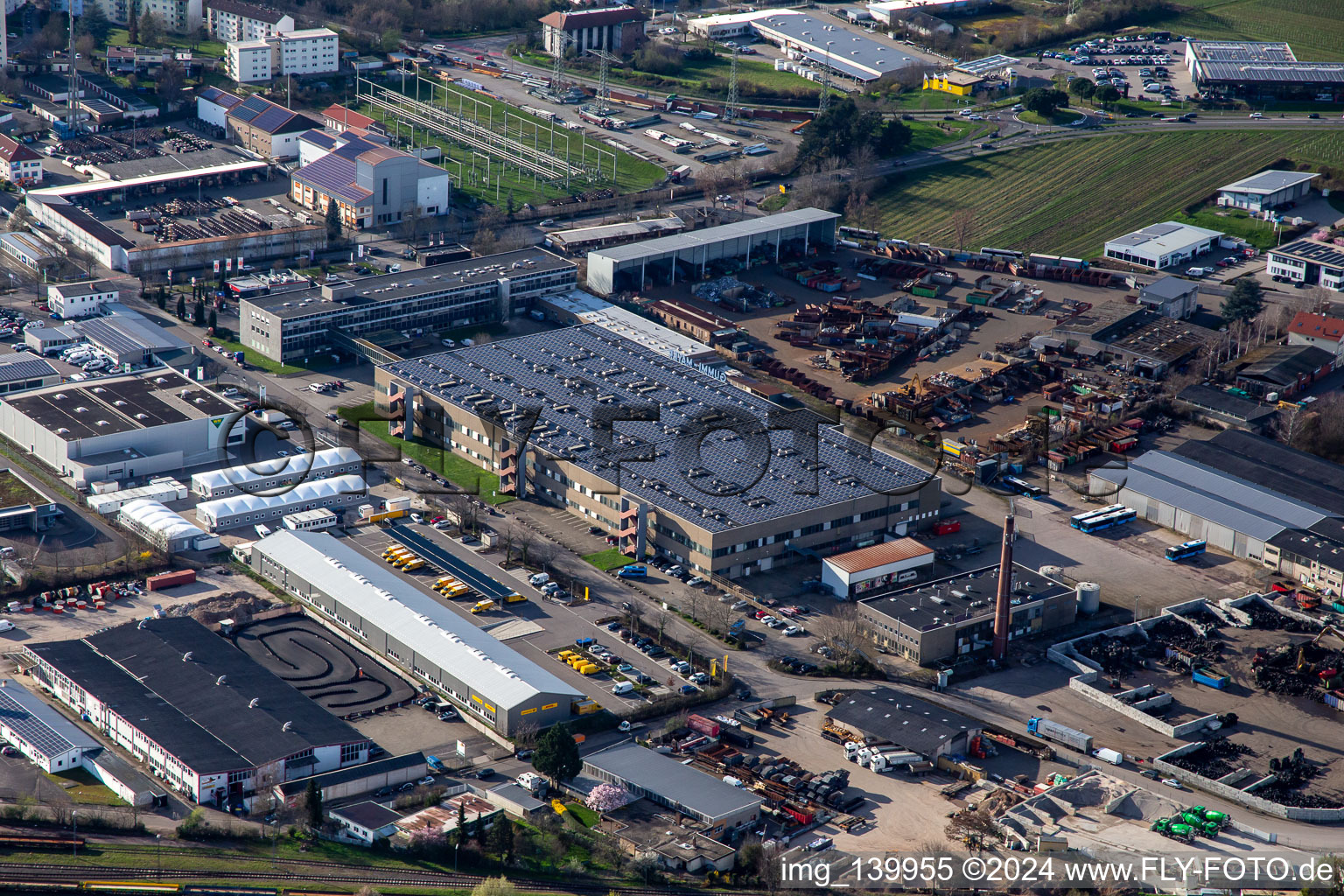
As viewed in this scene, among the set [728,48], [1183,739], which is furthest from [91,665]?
[728,48]

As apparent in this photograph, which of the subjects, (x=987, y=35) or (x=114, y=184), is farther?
(x=987, y=35)

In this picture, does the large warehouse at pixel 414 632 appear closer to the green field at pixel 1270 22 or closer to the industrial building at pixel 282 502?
the industrial building at pixel 282 502

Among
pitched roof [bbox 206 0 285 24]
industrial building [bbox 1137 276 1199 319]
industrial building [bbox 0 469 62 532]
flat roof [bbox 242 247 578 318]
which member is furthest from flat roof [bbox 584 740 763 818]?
pitched roof [bbox 206 0 285 24]

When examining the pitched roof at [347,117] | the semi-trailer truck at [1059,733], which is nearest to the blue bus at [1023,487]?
the semi-trailer truck at [1059,733]

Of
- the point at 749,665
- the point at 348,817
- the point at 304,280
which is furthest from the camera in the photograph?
the point at 304,280

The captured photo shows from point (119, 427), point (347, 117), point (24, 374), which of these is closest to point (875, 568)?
point (119, 427)

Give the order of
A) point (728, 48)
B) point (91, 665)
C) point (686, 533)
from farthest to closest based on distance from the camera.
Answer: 1. point (728, 48)
2. point (686, 533)
3. point (91, 665)

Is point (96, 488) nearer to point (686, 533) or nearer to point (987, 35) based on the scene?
point (686, 533)
